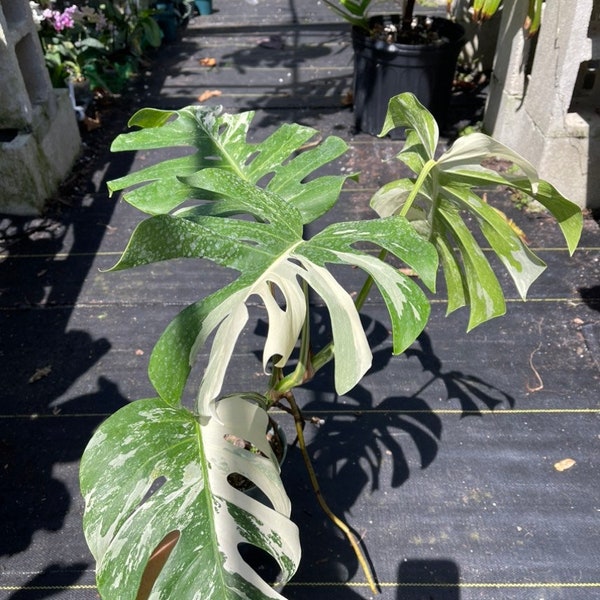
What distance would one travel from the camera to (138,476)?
2.97 feet

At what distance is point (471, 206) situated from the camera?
1183 millimetres

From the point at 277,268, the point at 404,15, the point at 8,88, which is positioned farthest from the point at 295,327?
the point at 404,15

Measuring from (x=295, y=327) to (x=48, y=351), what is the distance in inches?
57.2

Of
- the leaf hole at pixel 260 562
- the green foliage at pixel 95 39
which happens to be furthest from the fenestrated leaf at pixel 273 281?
the green foliage at pixel 95 39

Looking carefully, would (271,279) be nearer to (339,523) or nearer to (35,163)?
(339,523)

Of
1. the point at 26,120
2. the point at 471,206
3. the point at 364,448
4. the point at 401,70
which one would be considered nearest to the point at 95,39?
the point at 26,120

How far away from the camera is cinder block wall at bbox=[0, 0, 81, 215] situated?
251 cm

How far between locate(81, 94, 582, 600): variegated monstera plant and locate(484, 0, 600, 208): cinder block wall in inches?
61.5

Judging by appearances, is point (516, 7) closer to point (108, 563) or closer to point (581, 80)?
point (581, 80)

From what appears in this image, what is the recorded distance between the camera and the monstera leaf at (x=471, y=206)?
107cm

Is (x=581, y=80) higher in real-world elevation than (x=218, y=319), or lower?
lower

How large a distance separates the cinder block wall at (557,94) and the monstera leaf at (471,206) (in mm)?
1502

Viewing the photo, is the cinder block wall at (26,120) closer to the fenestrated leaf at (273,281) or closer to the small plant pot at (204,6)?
the fenestrated leaf at (273,281)

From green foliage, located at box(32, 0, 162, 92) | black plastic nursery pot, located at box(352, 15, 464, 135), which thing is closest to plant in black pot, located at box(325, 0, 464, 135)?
black plastic nursery pot, located at box(352, 15, 464, 135)
